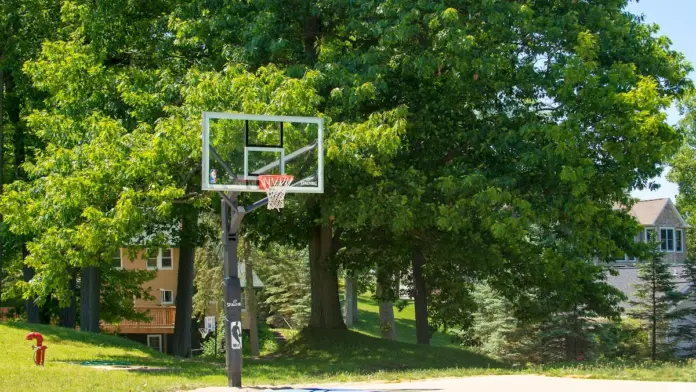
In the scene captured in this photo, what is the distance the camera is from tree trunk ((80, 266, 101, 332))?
31.1m

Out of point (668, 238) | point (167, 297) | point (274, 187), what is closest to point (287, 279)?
point (167, 297)

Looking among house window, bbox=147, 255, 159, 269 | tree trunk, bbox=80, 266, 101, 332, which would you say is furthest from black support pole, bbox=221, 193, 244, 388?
house window, bbox=147, 255, 159, 269

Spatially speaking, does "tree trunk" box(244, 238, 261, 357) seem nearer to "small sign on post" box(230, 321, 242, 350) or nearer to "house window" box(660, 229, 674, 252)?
"small sign on post" box(230, 321, 242, 350)

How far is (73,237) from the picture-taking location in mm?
21156

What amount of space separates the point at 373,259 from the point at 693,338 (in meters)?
16.4

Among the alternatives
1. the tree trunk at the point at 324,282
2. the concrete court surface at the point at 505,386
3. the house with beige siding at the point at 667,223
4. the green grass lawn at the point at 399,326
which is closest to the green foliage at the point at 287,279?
the green grass lawn at the point at 399,326

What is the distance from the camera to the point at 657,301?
1526 inches

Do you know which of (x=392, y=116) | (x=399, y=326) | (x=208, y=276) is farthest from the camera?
(x=399, y=326)

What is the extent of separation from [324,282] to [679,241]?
149 feet

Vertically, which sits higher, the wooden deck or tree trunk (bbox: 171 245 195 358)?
tree trunk (bbox: 171 245 195 358)

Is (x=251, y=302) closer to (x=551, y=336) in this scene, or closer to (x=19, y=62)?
(x=551, y=336)

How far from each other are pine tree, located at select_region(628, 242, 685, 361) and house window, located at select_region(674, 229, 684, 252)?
28.7m

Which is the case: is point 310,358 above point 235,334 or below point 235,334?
below

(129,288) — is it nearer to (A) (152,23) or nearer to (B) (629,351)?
(A) (152,23)
